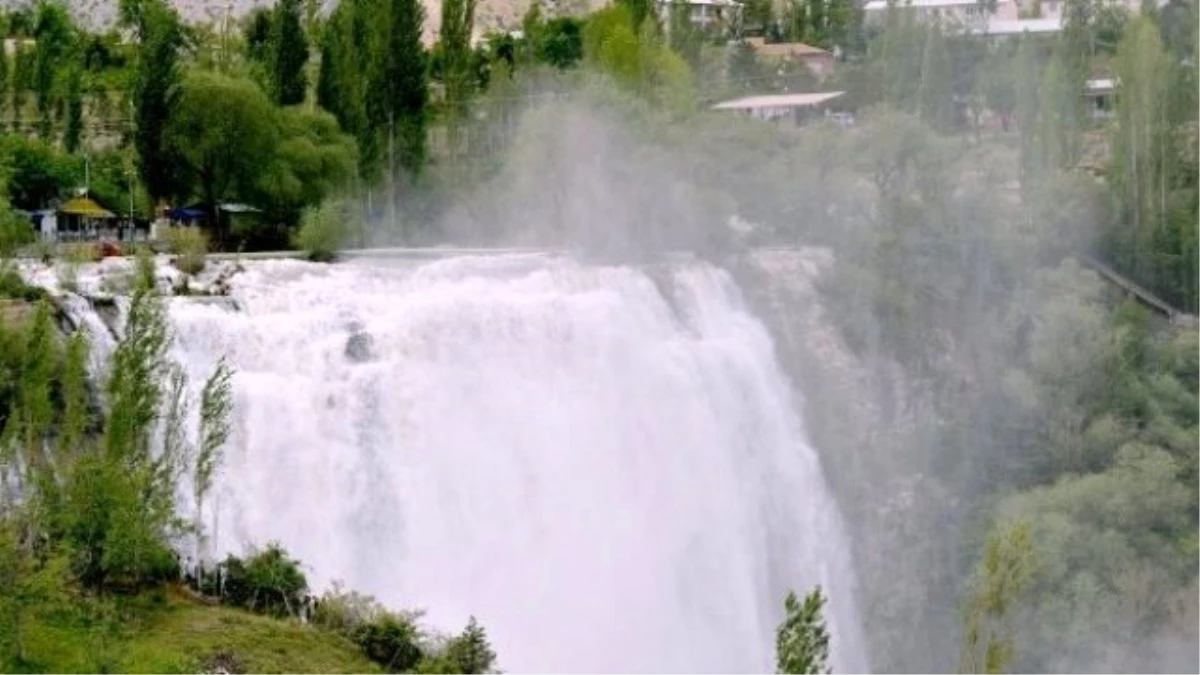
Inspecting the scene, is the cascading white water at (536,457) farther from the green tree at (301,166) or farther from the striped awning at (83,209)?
the striped awning at (83,209)

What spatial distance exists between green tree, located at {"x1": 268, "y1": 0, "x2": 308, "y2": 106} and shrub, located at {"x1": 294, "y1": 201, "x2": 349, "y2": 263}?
8162 mm

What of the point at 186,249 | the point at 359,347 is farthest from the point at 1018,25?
the point at 359,347

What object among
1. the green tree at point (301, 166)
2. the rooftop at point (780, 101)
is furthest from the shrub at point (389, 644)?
the rooftop at point (780, 101)

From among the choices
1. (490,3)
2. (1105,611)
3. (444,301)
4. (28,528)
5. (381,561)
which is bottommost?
(1105,611)

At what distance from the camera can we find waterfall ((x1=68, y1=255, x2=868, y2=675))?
24.0 meters

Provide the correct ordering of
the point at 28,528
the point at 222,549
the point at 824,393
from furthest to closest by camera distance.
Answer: the point at 824,393 < the point at 222,549 < the point at 28,528

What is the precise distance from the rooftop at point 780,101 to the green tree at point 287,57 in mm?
17954

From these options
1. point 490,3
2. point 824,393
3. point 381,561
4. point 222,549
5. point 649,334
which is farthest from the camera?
point 490,3

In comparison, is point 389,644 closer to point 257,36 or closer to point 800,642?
point 800,642

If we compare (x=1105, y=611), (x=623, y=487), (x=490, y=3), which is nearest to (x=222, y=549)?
(x=623, y=487)

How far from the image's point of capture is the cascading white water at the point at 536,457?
23984 millimetres

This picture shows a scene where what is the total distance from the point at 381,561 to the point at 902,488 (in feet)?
37.7

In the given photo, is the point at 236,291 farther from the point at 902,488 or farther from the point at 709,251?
the point at 902,488

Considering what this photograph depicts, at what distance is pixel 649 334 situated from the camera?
29.2 metres
